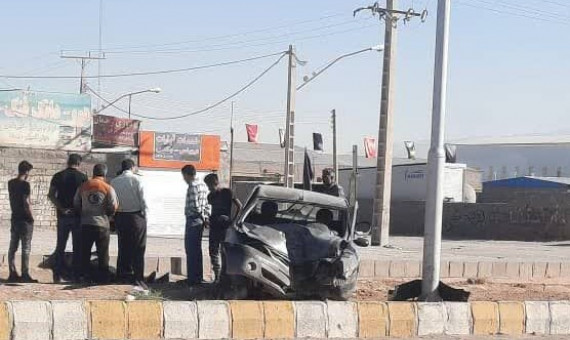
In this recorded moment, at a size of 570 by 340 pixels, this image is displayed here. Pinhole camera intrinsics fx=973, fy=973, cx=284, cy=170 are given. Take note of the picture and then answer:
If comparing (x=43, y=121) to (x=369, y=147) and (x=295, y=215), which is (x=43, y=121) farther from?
(x=369, y=147)

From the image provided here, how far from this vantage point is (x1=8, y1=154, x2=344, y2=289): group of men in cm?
1205

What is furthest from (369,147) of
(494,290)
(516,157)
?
(494,290)

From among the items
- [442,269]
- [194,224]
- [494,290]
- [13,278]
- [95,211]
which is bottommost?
[494,290]

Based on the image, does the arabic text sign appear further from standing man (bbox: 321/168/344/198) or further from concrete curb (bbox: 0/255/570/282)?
standing man (bbox: 321/168/344/198)

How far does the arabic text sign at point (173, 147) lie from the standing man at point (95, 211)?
84.0ft

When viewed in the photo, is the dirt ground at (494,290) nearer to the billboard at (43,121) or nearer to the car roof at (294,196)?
the car roof at (294,196)

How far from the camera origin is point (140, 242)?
40.2 ft

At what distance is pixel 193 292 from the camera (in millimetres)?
11961

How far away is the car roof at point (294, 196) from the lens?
11430 mm

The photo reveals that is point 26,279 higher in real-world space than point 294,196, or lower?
lower

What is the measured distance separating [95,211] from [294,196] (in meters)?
2.47

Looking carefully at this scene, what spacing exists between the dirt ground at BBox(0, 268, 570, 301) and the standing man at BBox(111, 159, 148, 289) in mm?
328

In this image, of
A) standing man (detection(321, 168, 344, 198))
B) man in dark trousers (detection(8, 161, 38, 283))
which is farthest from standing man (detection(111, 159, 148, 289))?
standing man (detection(321, 168, 344, 198))

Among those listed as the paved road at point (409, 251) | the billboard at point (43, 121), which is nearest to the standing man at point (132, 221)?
the paved road at point (409, 251)
